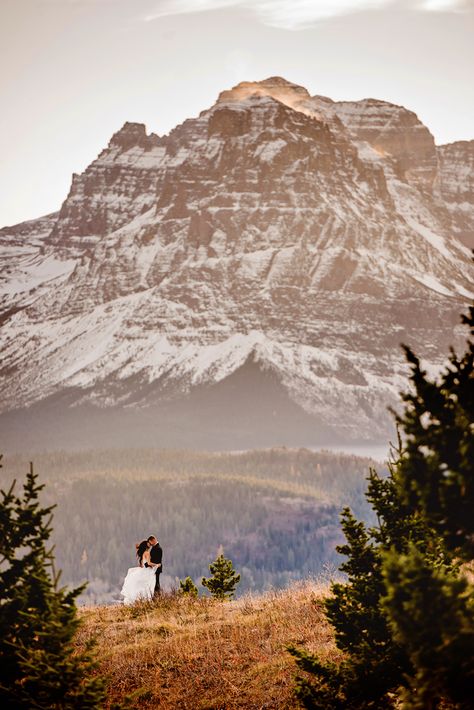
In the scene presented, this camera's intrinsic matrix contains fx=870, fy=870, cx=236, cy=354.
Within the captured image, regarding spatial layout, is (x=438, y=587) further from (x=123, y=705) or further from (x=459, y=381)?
(x=123, y=705)

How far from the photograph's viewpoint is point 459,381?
1319 centimetres

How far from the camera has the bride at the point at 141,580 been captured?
2838cm

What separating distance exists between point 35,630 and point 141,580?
1367 centimetres

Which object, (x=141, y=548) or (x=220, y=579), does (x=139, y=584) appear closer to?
(x=141, y=548)

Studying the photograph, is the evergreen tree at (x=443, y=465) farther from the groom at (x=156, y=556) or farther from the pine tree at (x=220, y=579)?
the pine tree at (x=220, y=579)

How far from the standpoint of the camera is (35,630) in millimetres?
15445

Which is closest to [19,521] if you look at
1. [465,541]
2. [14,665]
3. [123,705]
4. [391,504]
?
[14,665]

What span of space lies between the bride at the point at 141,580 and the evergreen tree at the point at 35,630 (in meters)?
12.4

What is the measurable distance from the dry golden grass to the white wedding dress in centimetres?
145

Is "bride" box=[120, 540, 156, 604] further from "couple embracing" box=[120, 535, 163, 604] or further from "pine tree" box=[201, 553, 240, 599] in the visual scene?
"pine tree" box=[201, 553, 240, 599]

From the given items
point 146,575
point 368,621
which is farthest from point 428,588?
point 146,575

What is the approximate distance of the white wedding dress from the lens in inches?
1116

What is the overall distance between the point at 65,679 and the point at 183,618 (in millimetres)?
10592

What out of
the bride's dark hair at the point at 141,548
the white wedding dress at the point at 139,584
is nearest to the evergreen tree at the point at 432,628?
the white wedding dress at the point at 139,584
